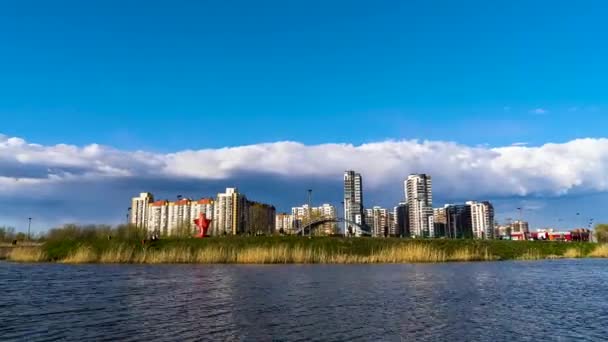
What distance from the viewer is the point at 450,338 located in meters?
17.9

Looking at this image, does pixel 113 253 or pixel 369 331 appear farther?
pixel 113 253

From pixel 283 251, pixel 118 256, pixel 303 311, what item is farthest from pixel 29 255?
pixel 303 311

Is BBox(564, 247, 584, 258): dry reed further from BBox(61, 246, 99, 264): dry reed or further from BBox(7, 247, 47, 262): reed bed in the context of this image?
BBox(7, 247, 47, 262): reed bed

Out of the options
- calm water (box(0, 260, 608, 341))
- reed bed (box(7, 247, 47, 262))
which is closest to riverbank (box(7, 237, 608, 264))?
reed bed (box(7, 247, 47, 262))

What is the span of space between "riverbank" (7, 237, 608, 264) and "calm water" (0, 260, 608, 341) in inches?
1242

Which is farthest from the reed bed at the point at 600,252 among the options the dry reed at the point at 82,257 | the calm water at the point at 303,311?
Answer: the dry reed at the point at 82,257

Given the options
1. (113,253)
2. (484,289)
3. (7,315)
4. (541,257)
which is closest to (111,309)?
(7,315)

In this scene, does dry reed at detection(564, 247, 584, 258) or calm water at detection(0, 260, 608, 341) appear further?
dry reed at detection(564, 247, 584, 258)

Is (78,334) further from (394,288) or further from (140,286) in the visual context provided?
(394,288)

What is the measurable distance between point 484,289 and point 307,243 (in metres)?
54.0

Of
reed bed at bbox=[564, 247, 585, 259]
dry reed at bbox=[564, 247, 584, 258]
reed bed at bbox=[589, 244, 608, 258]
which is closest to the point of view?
reed bed at bbox=[589, 244, 608, 258]

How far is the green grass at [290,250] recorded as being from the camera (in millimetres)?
70250

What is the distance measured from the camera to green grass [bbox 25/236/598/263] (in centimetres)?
7025

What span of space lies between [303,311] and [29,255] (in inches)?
2888
